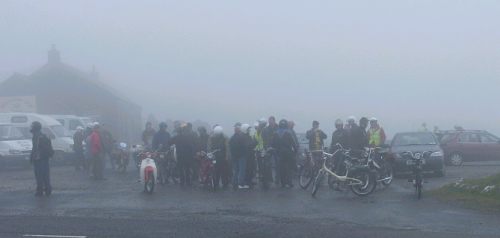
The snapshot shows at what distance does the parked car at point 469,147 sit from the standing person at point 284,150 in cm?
1085

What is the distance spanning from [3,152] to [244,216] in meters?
20.5

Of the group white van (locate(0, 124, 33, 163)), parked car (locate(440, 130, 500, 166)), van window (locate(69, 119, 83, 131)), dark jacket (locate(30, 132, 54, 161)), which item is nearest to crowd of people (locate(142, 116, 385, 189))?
dark jacket (locate(30, 132, 54, 161))

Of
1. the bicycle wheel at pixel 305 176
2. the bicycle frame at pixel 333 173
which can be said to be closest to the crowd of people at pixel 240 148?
the bicycle wheel at pixel 305 176

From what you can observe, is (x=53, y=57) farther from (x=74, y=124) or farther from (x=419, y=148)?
(x=419, y=148)

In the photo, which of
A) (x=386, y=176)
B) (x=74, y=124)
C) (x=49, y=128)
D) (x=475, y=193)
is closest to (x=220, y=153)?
(x=386, y=176)

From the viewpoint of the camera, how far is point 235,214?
603 inches

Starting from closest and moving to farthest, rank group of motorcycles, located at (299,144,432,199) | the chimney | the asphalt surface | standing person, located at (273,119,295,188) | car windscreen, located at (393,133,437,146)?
the asphalt surface
group of motorcycles, located at (299,144,432,199)
standing person, located at (273,119,295,188)
car windscreen, located at (393,133,437,146)
the chimney

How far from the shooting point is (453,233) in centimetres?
1271

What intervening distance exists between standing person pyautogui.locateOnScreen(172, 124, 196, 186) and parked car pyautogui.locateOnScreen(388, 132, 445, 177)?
5319mm

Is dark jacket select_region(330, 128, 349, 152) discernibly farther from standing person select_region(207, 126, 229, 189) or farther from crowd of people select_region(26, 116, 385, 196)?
standing person select_region(207, 126, 229, 189)

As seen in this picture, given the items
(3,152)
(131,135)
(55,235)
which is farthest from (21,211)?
(131,135)

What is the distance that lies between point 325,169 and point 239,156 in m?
3.12

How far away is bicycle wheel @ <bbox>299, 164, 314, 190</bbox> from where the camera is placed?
68.4ft

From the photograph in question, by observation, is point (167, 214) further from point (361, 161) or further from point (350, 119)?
point (350, 119)
